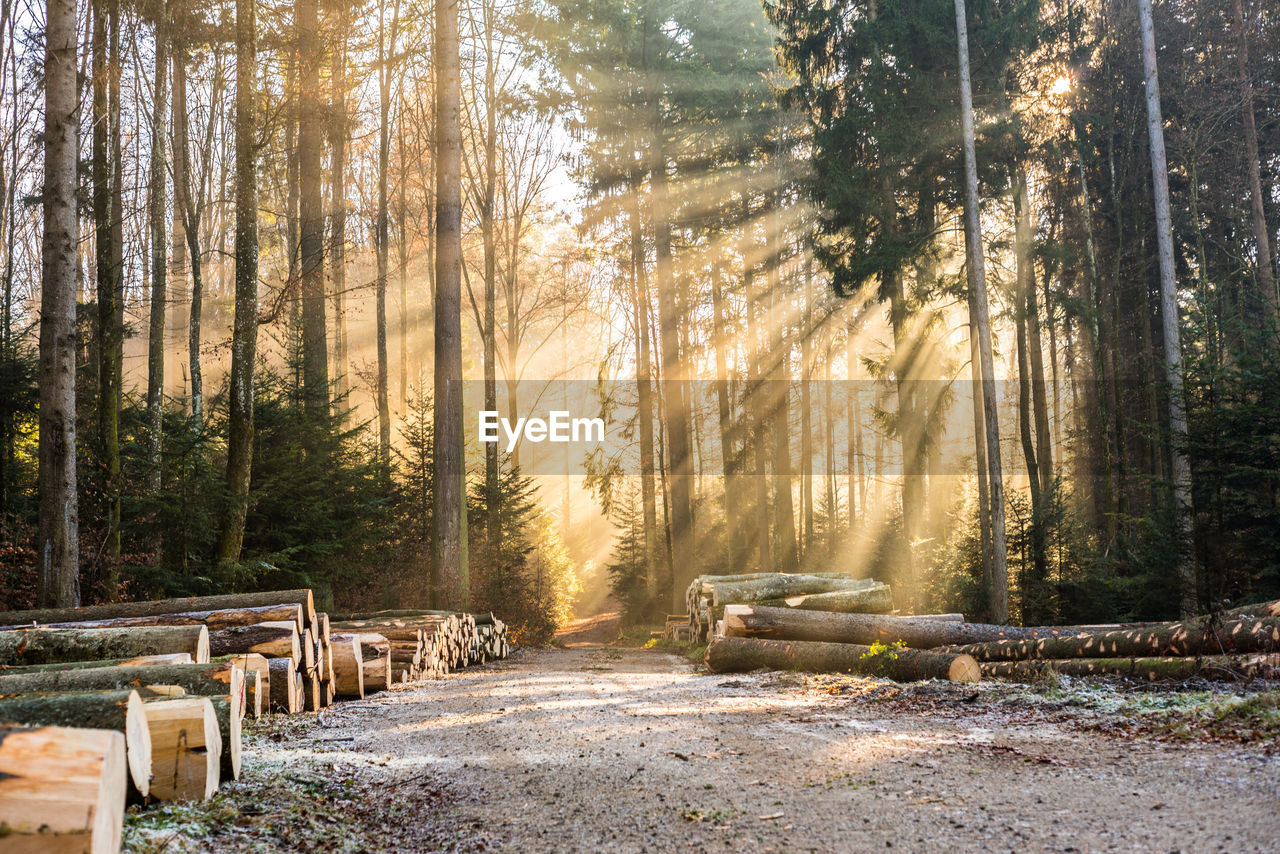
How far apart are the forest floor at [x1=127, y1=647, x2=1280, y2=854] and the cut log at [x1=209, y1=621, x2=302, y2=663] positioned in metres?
0.80

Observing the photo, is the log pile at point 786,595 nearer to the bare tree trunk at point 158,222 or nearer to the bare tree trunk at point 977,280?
the bare tree trunk at point 977,280

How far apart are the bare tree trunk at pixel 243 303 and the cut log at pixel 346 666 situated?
3.25m

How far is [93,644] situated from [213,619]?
146 cm

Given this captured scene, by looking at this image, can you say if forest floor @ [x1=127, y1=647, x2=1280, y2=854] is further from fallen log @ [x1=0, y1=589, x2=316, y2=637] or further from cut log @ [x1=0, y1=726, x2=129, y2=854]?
fallen log @ [x1=0, y1=589, x2=316, y2=637]

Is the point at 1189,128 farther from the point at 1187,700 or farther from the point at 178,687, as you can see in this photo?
the point at 178,687

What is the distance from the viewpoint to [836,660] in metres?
9.71

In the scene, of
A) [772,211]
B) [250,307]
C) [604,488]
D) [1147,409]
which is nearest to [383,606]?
[250,307]

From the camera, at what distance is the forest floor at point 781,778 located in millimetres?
3717

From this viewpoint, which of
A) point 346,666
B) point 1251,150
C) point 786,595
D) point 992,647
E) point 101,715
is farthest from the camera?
point 1251,150

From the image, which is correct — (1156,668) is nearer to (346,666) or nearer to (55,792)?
(55,792)

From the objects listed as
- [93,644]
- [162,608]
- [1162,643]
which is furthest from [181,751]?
[1162,643]

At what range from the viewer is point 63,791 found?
102 inches

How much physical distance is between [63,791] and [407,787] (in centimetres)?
257

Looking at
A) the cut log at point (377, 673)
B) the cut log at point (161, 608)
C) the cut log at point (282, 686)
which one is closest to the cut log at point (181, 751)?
the cut log at point (282, 686)
